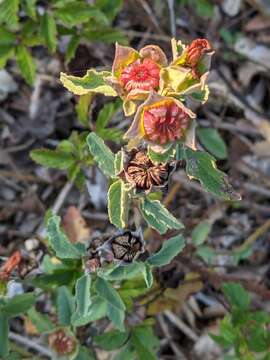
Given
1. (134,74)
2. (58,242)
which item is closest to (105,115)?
(58,242)

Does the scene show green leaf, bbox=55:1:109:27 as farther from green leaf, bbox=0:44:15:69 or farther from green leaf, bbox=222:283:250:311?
green leaf, bbox=222:283:250:311

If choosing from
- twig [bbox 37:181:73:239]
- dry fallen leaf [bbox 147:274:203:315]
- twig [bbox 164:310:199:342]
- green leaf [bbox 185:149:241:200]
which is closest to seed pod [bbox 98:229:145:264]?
green leaf [bbox 185:149:241:200]

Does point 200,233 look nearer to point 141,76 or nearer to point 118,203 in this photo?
point 118,203

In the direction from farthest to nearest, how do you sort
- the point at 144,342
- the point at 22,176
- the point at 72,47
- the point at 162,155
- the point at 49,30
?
the point at 22,176 < the point at 72,47 < the point at 49,30 < the point at 144,342 < the point at 162,155

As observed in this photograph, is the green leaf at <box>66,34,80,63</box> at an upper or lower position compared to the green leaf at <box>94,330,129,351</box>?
upper

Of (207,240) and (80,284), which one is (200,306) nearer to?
(207,240)

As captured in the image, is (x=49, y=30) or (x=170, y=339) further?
(x=170, y=339)

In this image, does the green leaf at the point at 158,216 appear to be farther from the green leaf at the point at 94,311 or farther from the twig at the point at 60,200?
the twig at the point at 60,200

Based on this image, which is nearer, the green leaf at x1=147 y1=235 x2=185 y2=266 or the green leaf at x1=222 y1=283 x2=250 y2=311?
the green leaf at x1=147 y1=235 x2=185 y2=266
